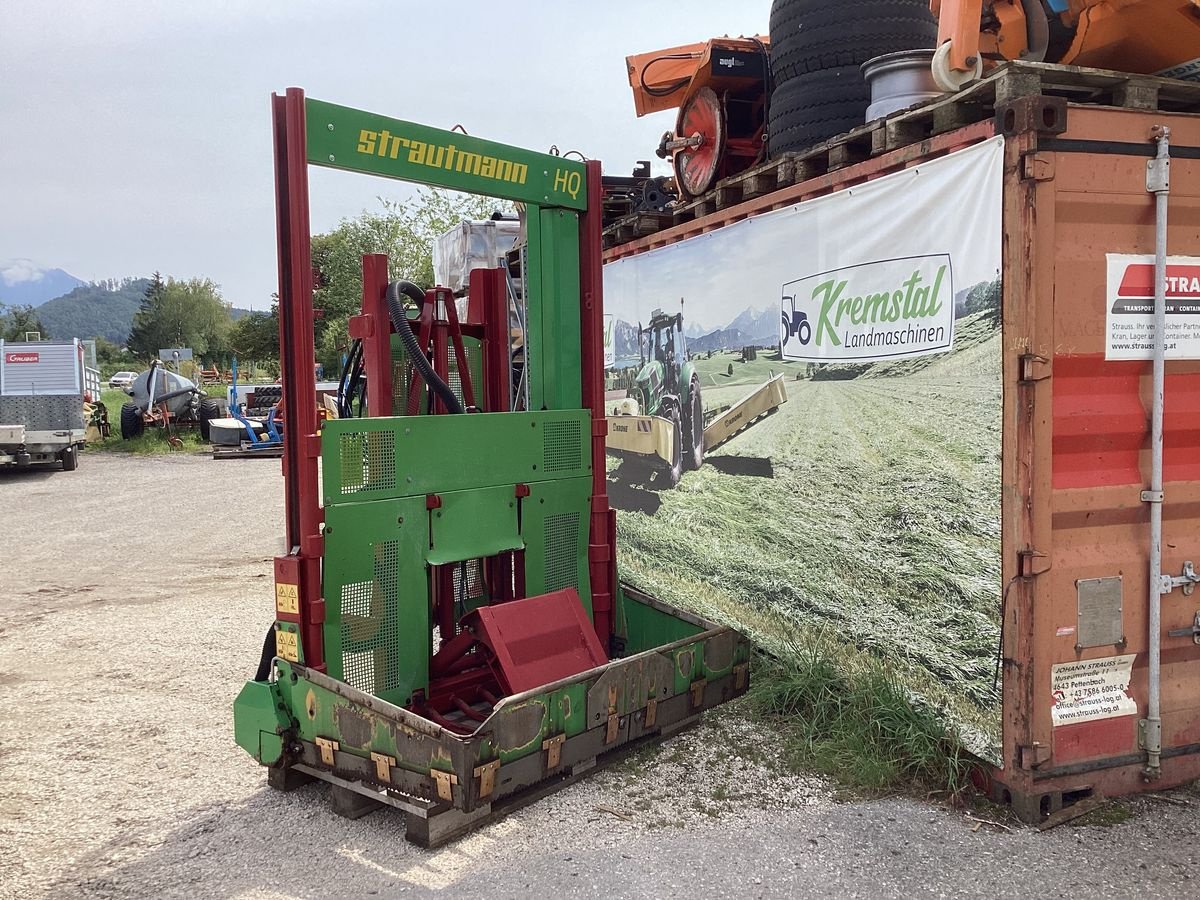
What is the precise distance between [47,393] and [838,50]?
723 inches

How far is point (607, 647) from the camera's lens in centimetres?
519

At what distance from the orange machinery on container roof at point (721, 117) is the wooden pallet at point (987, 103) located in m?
1.12

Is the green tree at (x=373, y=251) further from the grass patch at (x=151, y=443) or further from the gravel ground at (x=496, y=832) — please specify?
the gravel ground at (x=496, y=832)

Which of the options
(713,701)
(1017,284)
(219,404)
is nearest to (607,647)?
(713,701)

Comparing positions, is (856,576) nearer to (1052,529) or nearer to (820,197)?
(1052,529)

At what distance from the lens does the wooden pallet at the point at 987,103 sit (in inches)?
Answer: 147

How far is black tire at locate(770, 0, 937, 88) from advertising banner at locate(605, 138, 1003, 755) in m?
0.98

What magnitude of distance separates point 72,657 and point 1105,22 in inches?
279

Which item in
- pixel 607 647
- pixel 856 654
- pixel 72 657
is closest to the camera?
pixel 856 654

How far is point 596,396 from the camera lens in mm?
5078

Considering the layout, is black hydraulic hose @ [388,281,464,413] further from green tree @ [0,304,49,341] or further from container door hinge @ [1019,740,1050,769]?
green tree @ [0,304,49,341]

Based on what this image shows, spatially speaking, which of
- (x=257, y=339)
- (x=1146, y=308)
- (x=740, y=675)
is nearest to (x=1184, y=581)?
(x=1146, y=308)

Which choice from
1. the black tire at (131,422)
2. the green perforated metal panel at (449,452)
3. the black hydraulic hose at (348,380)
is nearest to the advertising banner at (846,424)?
the green perforated metal panel at (449,452)

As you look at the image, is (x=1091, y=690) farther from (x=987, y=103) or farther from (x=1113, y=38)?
(x=1113, y=38)
